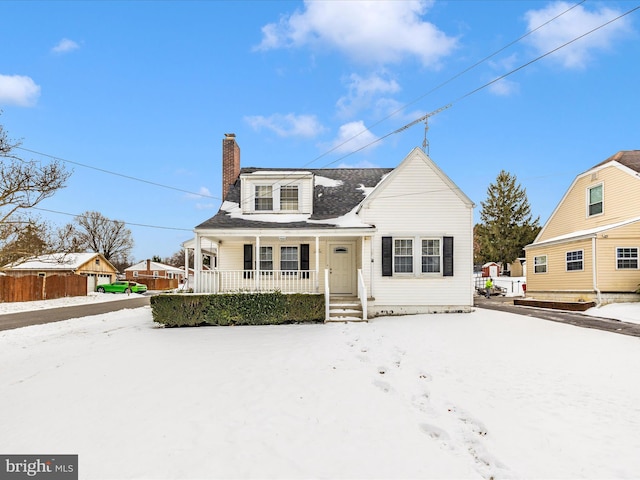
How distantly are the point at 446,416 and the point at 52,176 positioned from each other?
25105 mm

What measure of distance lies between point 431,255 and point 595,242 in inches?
366


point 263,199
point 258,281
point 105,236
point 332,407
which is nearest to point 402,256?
point 258,281

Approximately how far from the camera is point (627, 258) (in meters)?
17.0

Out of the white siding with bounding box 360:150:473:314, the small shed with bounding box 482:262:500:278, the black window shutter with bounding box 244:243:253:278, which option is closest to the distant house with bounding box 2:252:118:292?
the black window shutter with bounding box 244:243:253:278

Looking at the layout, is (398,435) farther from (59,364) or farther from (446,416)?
(59,364)

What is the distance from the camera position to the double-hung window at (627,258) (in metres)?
16.9

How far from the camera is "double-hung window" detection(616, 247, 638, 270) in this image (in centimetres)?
1689

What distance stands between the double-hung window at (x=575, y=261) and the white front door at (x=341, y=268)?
12.1m

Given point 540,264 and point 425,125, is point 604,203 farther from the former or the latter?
point 425,125

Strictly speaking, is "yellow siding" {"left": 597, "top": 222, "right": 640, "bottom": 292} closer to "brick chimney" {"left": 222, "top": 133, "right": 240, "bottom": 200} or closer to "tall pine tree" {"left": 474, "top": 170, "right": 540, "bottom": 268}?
"brick chimney" {"left": 222, "top": 133, "right": 240, "bottom": 200}

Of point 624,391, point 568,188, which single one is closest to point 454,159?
point 568,188

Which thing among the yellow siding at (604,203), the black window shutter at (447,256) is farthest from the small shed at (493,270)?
the black window shutter at (447,256)

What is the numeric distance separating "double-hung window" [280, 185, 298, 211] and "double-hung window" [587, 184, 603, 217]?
16.7m

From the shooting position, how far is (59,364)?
8.13 meters
